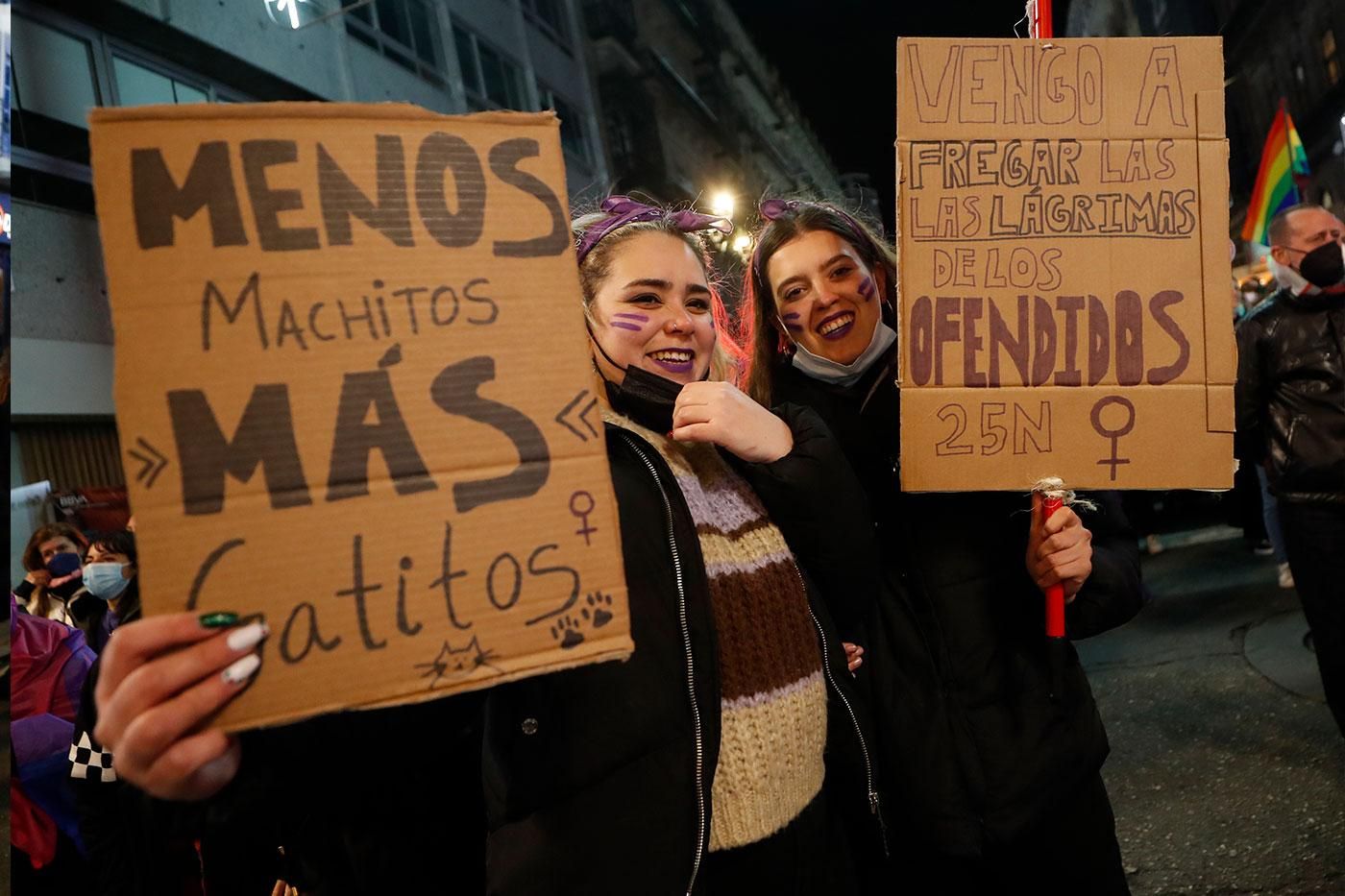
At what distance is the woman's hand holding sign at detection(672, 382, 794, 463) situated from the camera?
1.40 metres

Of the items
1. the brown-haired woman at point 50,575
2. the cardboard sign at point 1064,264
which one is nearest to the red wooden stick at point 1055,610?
the cardboard sign at point 1064,264

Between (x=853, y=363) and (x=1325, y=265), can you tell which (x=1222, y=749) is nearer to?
(x=1325, y=265)

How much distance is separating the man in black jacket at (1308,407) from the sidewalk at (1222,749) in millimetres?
384

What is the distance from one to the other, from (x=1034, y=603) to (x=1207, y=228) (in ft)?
2.77

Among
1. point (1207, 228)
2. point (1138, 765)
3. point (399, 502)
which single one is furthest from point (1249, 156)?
point (399, 502)

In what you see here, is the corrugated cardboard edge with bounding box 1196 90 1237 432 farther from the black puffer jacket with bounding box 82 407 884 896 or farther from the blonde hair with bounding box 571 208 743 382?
the blonde hair with bounding box 571 208 743 382

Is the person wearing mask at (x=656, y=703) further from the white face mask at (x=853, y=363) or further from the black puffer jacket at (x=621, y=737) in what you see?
the white face mask at (x=853, y=363)

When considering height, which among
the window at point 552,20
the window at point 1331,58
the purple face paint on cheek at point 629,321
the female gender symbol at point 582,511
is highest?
the window at point 552,20

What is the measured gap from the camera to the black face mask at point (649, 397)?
Answer: 58.4 inches

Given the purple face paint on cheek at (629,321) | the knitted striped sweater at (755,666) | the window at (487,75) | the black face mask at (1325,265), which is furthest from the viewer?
the window at (487,75)

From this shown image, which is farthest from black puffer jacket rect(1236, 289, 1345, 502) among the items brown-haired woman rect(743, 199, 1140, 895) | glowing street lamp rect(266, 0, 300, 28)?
glowing street lamp rect(266, 0, 300, 28)

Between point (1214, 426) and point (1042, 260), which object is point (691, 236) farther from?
point (1214, 426)

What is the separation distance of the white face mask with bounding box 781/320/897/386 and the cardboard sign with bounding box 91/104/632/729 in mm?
1058

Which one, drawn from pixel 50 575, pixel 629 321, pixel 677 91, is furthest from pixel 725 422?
pixel 677 91
